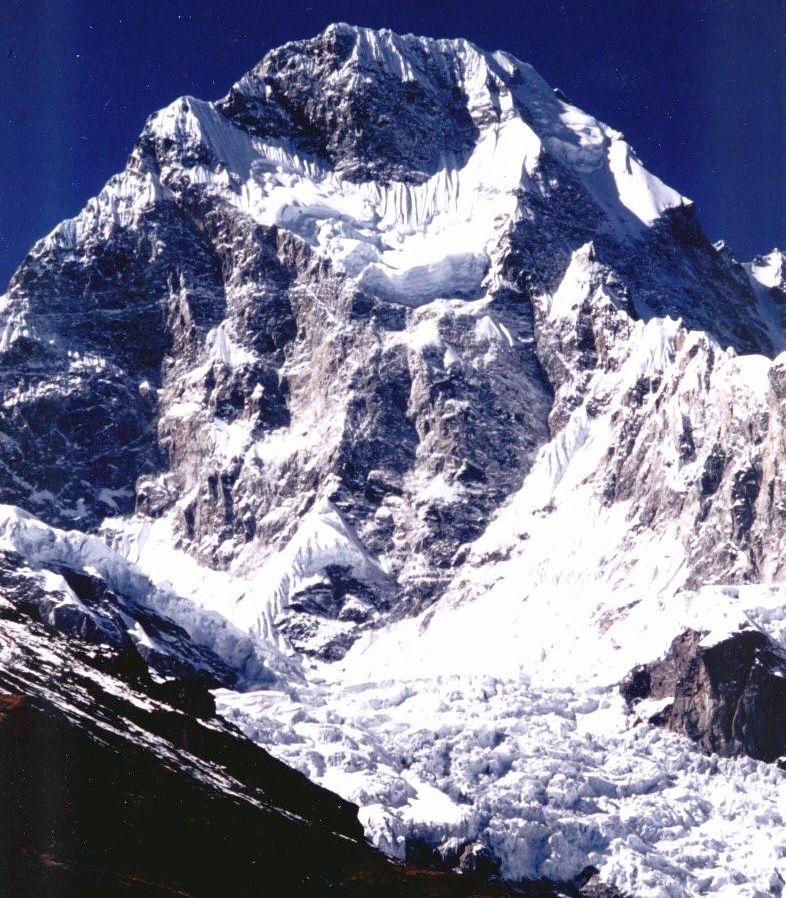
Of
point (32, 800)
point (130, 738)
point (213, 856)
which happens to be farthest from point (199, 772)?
point (32, 800)

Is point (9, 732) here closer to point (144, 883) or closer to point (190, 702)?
point (144, 883)

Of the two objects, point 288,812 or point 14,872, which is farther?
point 288,812

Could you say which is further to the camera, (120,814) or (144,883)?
(120,814)

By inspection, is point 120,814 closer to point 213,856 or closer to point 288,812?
point 213,856

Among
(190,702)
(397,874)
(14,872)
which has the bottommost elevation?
(14,872)

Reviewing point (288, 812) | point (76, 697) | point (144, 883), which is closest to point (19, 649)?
point (76, 697)

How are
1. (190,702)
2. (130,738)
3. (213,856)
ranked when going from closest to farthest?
1. (213,856)
2. (130,738)
3. (190,702)

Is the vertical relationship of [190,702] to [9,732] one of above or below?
above

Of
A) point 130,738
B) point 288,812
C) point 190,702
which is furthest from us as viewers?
point 190,702

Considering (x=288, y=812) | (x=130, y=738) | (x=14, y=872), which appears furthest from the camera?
(x=288, y=812)
